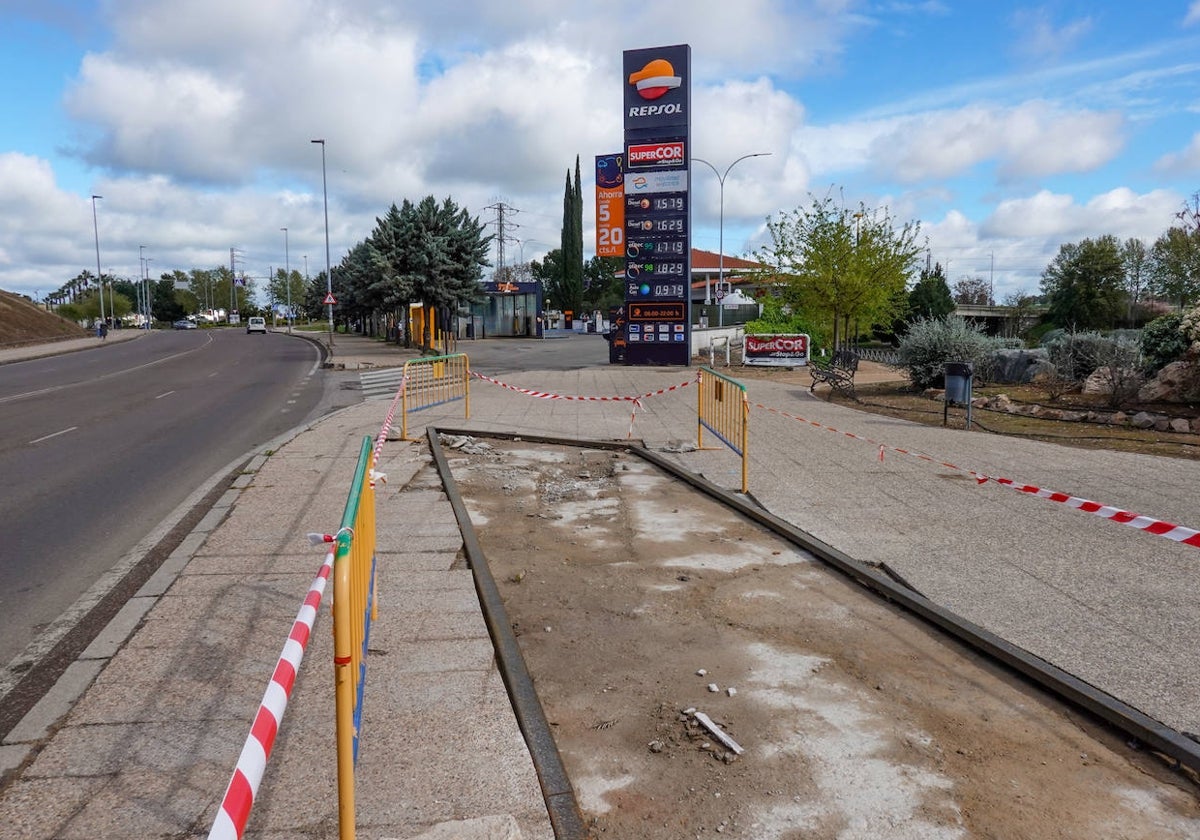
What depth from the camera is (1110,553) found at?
7.18 metres

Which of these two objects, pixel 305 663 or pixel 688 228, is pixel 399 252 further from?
pixel 305 663

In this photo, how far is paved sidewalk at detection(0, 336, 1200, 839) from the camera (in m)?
3.52

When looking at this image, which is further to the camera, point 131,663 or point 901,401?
point 901,401

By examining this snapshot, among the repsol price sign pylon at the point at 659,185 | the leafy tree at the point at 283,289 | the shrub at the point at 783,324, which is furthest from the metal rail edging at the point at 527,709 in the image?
the leafy tree at the point at 283,289

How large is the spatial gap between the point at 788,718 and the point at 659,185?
92.8ft

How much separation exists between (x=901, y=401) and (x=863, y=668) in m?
16.2

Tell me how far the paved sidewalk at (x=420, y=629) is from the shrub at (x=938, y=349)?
9.36m

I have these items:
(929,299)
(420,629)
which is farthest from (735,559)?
(929,299)

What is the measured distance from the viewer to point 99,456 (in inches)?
481

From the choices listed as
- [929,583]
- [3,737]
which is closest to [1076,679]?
[929,583]

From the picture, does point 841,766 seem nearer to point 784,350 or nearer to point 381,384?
point 381,384

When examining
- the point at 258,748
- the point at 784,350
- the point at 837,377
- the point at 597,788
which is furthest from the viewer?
the point at 784,350

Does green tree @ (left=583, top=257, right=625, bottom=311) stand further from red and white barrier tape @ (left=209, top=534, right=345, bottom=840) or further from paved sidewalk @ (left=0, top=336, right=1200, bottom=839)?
red and white barrier tape @ (left=209, top=534, right=345, bottom=840)

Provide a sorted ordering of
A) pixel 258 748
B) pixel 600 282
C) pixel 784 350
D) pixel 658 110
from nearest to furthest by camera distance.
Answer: pixel 258 748
pixel 658 110
pixel 784 350
pixel 600 282
